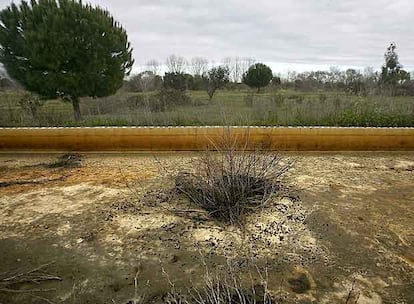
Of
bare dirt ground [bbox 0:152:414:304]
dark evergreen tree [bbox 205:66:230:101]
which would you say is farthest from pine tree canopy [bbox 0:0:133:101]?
bare dirt ground [bbox 0:152:414:304]

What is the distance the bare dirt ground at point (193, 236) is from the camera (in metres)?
2.26

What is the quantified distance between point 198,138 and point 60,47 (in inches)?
368

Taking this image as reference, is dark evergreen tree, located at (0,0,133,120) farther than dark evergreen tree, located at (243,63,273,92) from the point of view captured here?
No

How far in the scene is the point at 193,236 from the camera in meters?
2.87

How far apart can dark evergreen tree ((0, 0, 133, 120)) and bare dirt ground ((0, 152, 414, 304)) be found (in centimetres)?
936

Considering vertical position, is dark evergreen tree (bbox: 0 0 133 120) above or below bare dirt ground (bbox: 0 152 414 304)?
above

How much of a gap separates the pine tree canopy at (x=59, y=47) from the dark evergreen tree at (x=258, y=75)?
11867mm

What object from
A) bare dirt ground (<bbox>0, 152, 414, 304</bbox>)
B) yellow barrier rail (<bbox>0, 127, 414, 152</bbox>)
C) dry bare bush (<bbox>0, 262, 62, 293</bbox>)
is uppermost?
yellow barrier rail (<bbox>0, 127, 414, 152</bbox>)

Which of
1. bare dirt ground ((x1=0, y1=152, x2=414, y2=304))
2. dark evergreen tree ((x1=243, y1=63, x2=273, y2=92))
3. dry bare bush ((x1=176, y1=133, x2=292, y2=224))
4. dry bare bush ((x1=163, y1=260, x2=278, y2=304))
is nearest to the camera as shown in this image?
dry bare bush ((x1=163, y1=260, x2=278, y2=304))

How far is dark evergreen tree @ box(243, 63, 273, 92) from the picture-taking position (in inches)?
914

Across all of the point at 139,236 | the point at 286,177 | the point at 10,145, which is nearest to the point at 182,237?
the point at 139,236

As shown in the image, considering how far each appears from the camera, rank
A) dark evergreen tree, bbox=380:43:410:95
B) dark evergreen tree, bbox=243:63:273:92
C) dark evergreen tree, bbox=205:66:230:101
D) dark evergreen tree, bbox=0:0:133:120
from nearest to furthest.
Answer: dark evergreen tree, bbox=0:0:133:120 < dark evergreen tree, bbox=380:43:410:95 < dark evergreen tree, bbox=205:66:230:101 < dark evergreen tree, bbox=243:63:273:92

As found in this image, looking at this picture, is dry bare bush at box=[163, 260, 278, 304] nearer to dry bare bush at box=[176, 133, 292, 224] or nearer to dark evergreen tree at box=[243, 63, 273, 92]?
dry bare bush at box=[176, 133, 292, 224]

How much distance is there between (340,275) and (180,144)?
3572mm
